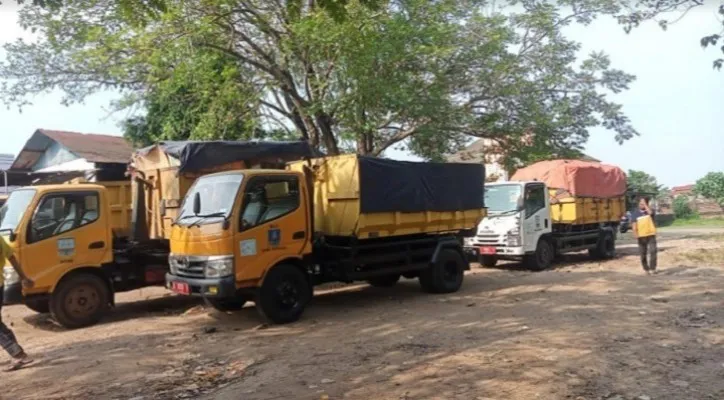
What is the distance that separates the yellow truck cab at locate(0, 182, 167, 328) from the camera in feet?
27.1

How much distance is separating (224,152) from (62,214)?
2.54 m

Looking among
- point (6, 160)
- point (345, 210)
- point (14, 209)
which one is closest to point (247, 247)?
point (345, 210)

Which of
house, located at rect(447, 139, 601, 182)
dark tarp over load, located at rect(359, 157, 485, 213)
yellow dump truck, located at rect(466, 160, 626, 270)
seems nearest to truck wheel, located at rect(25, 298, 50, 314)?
dark tarp over load, located at rect(359, 157, 485, 213)

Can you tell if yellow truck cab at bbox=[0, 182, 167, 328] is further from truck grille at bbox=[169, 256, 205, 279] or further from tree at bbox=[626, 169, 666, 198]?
tree at bbox=[626, 169, 666, 198]

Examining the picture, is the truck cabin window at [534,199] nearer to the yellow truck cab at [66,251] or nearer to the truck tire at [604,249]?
the truck tire at [604,249]

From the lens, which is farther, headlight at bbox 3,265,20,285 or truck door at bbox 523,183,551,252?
truck door at bbox 523,183,551,252

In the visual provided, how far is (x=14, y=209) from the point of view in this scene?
856cm

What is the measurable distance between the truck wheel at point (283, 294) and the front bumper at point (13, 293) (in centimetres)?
331

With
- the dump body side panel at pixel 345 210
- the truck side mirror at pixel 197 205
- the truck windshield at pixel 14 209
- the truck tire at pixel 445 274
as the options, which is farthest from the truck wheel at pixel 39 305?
the truck tire at pixel 445 274

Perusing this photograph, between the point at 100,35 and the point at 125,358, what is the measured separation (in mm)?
8713

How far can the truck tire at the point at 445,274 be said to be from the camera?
10.3m

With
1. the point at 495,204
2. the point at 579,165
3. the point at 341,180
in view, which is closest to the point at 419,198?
the point at 341,180

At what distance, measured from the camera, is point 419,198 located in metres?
9.70

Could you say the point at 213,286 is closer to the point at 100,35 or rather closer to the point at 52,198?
the point at 52,198
